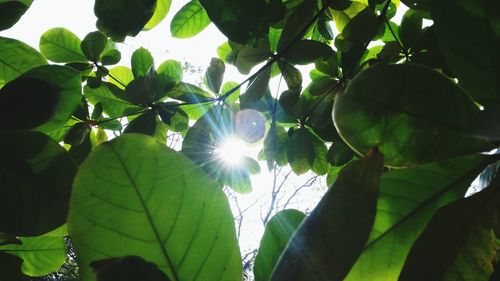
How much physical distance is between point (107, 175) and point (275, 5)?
87 centimetres

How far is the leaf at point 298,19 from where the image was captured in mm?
1133

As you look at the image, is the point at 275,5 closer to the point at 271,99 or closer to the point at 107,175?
the point at 271,99

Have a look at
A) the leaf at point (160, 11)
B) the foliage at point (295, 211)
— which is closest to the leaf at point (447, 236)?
the foliage at point (295, 211)

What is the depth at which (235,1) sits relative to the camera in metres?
0.85

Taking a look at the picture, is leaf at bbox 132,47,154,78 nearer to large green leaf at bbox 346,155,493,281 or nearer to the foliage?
the foliage

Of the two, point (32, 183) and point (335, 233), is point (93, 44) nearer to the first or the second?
point (32, 183)

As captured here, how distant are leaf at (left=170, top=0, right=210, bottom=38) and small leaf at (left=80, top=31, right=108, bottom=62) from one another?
0.25m

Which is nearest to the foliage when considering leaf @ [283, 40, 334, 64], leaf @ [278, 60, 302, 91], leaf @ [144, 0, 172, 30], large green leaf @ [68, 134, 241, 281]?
large green leaf @ [68, 134, 241, 281]

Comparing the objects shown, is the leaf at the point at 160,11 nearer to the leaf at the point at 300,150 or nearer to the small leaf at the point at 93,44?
the small leaf at the point at 93,44

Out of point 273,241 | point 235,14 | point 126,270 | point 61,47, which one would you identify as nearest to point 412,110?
point 273,241

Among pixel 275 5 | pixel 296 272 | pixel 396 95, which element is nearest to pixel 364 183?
pixel 296 272

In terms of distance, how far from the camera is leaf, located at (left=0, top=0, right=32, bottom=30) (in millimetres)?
841

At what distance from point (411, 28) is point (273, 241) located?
1.12 metres

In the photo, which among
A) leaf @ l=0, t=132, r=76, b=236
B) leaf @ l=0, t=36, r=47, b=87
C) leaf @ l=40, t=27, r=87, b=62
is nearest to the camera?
leaf @ l=0, t=132, r=76, b=236
